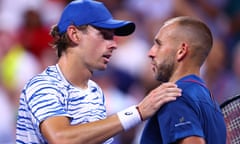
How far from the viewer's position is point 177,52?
442 centimetres

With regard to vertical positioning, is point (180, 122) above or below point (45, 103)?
below

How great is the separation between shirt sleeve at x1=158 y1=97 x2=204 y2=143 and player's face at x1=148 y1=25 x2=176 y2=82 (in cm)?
25

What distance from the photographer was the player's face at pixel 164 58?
14.6ft

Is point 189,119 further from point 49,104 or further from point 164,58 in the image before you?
point 49,104

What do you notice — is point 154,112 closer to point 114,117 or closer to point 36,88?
point 114,117

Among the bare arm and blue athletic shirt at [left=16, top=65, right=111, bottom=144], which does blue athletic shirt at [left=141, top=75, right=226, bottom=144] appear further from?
blue athletic shirt at [left=16, top=65, right=111, bottom=144]

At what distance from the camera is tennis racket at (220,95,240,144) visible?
4738mm

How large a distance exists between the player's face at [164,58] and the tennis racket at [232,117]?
1.53ft

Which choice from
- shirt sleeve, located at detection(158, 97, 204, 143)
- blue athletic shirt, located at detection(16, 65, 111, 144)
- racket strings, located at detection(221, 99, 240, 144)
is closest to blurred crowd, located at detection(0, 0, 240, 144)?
blue athletic shirt, located at detection(16, 65, 111, 144)

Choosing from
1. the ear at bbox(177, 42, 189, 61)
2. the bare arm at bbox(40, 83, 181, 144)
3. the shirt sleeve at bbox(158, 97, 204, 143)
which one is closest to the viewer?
the shirt sleeve at bbox(158, 97, 204, 143)

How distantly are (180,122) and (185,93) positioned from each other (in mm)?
168

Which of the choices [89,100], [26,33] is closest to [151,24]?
[26,33]

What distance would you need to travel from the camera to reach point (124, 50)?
29.4 feet

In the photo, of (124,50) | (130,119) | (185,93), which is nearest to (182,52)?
(185,93)
